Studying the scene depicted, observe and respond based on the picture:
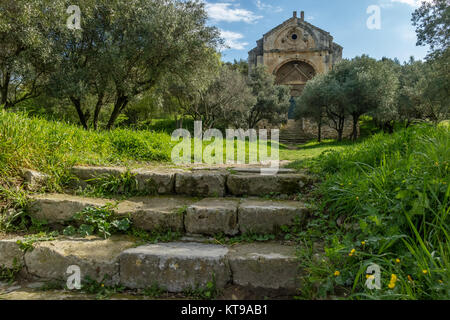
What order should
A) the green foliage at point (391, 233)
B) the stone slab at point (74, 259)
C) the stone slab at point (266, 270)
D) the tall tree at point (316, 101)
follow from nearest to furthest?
the green foliage at point (391, 233)
the stone slab at point (266, 270)
the stone slab at point (74, 259)
the tall tree at point (316, 101)

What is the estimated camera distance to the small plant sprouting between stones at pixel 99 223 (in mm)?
2500

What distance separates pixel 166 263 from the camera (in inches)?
79.9

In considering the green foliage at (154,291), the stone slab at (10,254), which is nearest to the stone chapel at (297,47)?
the stone slab at (10,254)

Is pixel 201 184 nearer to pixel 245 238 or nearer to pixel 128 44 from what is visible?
pixel 245 238

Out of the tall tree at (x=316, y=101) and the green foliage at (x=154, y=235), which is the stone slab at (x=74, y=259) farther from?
the tall tree at (x=316, y=101)

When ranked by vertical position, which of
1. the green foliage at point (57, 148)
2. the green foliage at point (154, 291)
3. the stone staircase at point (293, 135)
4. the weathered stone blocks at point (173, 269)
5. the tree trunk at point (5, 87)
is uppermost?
the tree trunk at point (5, 87)

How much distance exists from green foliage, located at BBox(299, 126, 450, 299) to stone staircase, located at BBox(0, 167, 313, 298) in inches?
10.2

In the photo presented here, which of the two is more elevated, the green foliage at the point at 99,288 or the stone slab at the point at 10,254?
the stone slab at the point at 10,254

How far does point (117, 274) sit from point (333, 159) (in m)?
2.72

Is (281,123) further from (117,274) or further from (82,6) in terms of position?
(117,274)

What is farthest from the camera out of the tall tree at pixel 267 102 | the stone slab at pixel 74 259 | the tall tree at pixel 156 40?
the tall tree at pixel 267 102

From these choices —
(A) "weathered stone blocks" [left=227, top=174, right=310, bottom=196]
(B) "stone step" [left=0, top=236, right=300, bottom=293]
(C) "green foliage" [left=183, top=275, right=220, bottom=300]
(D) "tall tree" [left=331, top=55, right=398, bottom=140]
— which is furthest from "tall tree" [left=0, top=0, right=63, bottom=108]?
(D) "tall tree" [left=331, top=55, right=398, bottom=140]

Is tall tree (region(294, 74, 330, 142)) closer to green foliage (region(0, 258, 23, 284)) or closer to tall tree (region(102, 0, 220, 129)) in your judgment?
tall tree (region(102, 0, 220, 129))
